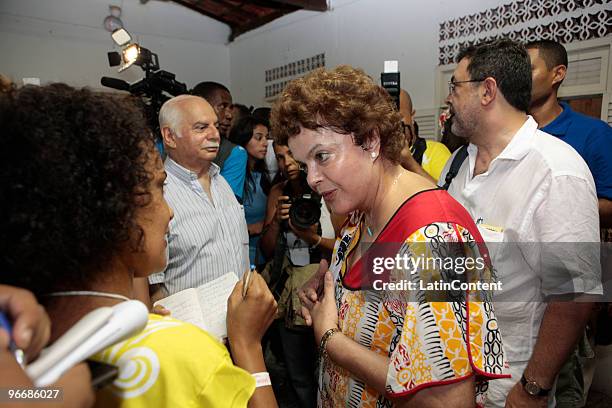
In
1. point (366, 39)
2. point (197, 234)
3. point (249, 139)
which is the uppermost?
point (366, 39)

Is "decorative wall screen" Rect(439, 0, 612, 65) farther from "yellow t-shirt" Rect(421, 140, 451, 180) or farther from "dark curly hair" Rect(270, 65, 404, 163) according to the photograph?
"dark curly hair" Rect(270, 65, 404, 163)

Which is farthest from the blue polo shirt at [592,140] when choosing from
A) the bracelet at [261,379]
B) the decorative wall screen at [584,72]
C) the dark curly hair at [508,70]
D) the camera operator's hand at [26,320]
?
the camera operator's hand at [26,320]

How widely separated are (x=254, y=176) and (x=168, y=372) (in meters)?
2.40

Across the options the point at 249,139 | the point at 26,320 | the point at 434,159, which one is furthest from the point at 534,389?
the point at 249,139

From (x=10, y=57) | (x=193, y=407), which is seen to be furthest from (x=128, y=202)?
(x=10, y=57)

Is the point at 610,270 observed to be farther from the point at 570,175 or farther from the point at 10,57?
the point at 10,57

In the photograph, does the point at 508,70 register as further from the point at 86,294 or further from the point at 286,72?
the point at 286,72

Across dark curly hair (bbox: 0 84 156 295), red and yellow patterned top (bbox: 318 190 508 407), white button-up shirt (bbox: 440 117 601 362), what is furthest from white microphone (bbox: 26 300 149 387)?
white button-up shirt (bbox: 440 117 601 362)

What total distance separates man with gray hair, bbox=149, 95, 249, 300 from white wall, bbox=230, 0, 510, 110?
8.70 feet

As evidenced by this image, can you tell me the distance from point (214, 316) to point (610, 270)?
5.74ft

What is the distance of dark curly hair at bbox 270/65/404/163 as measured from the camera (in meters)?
0.99

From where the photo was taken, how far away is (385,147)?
106 cm

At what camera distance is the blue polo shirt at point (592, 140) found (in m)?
1.89

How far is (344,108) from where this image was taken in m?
0.98
